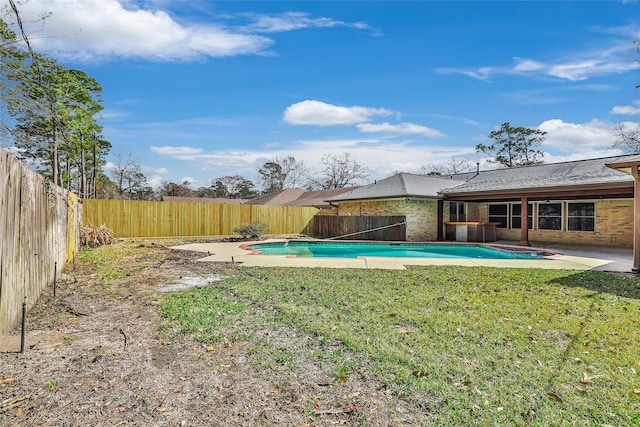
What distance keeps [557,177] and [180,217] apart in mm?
17791

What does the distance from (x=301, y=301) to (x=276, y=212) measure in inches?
626

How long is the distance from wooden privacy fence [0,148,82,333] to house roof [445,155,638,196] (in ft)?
46.4

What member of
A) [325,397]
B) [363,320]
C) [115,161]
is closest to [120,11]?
[363,320]

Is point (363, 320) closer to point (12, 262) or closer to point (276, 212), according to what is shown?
point (12, 262)

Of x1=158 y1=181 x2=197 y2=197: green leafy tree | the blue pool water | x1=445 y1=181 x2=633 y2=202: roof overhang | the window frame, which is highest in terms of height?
x1=158 y1=181 x2=197 y2=197: green leafy tree

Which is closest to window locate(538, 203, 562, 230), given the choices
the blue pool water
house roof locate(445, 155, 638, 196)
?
house roof locate(445, 155, 638, 196)

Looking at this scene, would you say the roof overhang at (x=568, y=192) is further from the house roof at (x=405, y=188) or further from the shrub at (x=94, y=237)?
the shrub at (x=94, y=237)

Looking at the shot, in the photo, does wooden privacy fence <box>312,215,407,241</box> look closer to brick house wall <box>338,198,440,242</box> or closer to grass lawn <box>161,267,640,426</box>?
brick house wall <box>338,198,440,242</box>

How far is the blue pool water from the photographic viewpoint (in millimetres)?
13141

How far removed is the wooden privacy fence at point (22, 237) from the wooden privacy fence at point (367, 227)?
1343 cm

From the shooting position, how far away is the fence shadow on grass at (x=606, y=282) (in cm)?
617

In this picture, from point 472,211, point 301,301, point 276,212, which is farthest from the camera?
point 276,212

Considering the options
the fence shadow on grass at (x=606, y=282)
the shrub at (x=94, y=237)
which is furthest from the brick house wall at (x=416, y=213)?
the shrub at (x=94, y=237)

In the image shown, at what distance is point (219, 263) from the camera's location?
9.31m
